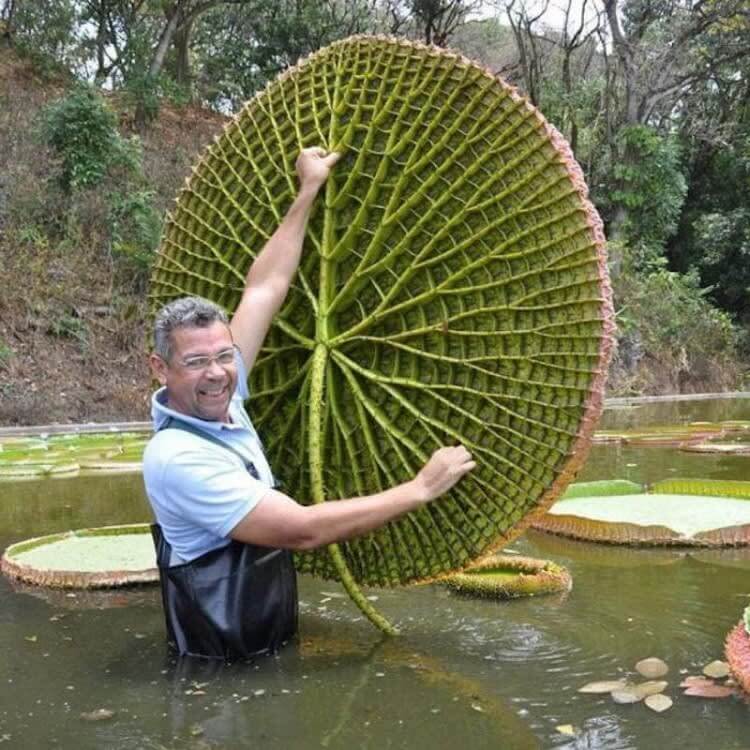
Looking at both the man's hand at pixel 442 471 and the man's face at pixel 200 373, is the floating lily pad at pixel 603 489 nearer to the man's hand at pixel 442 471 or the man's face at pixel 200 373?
the man's hand at pixel 442 471

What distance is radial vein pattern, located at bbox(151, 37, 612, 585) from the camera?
281 centimetres

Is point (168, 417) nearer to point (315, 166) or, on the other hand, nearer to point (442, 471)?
point (442, 471)

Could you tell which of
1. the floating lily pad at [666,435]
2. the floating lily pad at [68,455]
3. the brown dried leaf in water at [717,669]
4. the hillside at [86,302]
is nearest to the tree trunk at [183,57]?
the hillside at [86,302]

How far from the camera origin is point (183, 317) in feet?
8.72

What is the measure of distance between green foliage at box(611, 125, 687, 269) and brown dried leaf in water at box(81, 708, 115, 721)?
21582 millimetres

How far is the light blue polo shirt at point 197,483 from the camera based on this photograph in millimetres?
2613

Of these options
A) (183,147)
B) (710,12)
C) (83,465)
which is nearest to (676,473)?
(83,465)

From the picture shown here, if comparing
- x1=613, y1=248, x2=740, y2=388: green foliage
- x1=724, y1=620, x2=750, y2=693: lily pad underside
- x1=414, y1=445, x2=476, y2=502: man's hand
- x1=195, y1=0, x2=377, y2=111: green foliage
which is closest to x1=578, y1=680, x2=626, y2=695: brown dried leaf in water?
x1=724, y1=620, x2=750, y2=693: lily pad underside

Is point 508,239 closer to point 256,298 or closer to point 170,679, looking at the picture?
point 256,298

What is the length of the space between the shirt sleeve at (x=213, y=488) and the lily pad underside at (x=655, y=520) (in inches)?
92.9

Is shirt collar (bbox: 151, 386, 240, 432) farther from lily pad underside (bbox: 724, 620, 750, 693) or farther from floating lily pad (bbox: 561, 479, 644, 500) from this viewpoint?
floating lily pad (bbox: 561, 479, 644, 500)

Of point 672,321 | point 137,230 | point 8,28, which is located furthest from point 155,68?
point 672,321

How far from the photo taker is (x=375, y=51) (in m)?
3.12

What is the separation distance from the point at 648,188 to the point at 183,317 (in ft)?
71.9
